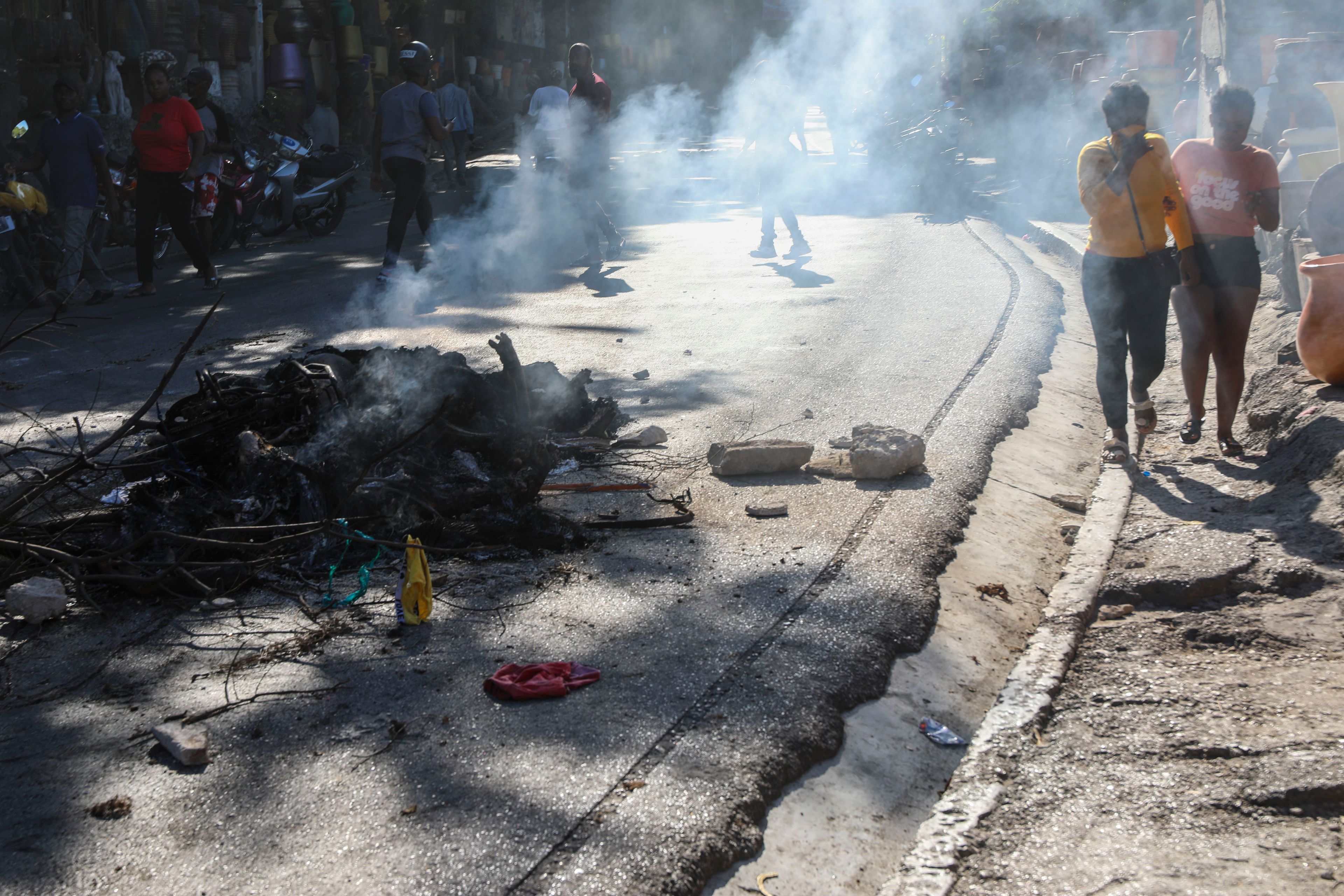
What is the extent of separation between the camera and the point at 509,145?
910 inches

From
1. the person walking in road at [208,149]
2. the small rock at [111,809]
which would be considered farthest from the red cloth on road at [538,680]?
the person walking in road at [208,149]

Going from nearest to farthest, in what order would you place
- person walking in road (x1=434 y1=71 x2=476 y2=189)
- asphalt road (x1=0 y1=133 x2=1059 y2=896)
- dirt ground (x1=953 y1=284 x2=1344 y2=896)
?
asphalt road (x1=0 y1=133 x2=1059 y2=896), dirt ground (x1=953 y1=284 x2=1344 y2=896), person walking in road (x1=434 y1=71 x2=476 y2=189)

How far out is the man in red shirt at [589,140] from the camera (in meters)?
10.3

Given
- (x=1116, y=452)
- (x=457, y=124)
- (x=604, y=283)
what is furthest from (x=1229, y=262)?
(x=457, y=124)

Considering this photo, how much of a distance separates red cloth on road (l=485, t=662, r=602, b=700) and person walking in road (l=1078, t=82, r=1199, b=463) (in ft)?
10.6

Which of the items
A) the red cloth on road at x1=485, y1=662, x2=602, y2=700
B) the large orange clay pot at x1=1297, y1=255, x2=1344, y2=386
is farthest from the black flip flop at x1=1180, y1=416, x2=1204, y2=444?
the red cloth on road at x1=485, y1=662, x2=602, y2=700

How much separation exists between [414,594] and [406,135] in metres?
6.93

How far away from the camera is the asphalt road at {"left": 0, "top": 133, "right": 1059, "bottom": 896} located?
7.09 feet

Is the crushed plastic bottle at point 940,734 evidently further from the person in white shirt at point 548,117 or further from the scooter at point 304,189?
the scooter at point 304,189

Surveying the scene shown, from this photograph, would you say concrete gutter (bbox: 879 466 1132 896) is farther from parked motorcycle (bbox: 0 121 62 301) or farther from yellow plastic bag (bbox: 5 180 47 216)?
yellow plastic bag (bbox: 5 180 47 216)

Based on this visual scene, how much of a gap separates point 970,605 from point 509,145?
21361mm

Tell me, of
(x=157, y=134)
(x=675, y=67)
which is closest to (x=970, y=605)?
(x=157, y=134)

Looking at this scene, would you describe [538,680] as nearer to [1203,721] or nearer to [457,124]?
[1203,721]

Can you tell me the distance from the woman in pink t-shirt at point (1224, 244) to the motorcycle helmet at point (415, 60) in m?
6.49
